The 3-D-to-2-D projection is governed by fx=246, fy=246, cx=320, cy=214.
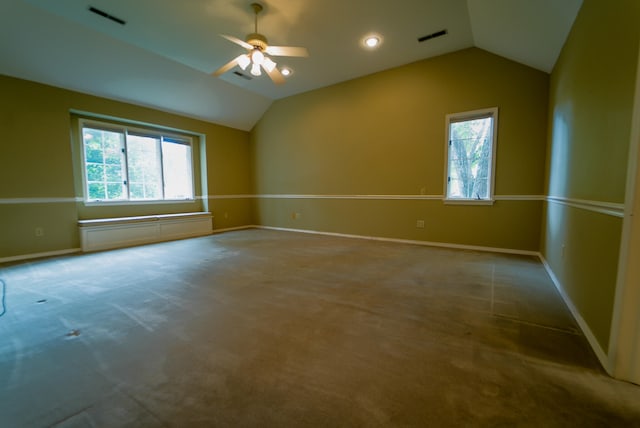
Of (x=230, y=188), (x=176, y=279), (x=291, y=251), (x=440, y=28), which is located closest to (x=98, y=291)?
(x=176, y=279)

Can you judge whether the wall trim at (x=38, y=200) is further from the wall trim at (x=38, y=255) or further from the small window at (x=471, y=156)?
the small window at (x=471, y=156)

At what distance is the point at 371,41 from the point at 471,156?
243 cm

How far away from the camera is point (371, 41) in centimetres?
375

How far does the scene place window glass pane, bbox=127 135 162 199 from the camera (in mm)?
5016

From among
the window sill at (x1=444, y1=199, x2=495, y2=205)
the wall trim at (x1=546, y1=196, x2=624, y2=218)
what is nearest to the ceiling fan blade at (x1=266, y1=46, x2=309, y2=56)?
the wall trim at (x1=546, y1=196, x2=624, y2=218)

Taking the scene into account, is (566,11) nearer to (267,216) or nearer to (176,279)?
(176,279)

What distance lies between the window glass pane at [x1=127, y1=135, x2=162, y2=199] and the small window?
232 inches

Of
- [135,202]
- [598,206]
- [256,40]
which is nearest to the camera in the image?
[598,206]

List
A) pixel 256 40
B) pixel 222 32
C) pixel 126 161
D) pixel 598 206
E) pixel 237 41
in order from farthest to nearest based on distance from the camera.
Result: pixel 126 161
pixel 222 32
pixel 256 40
pixel 237 41
pixel 598 206

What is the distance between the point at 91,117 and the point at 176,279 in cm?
A: 390

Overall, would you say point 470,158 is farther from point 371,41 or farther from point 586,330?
point 586,330

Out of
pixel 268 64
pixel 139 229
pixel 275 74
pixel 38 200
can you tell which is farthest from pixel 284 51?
pixel 38 200

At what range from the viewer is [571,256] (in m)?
Result: 2.13

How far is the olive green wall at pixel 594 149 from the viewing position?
1.38m
